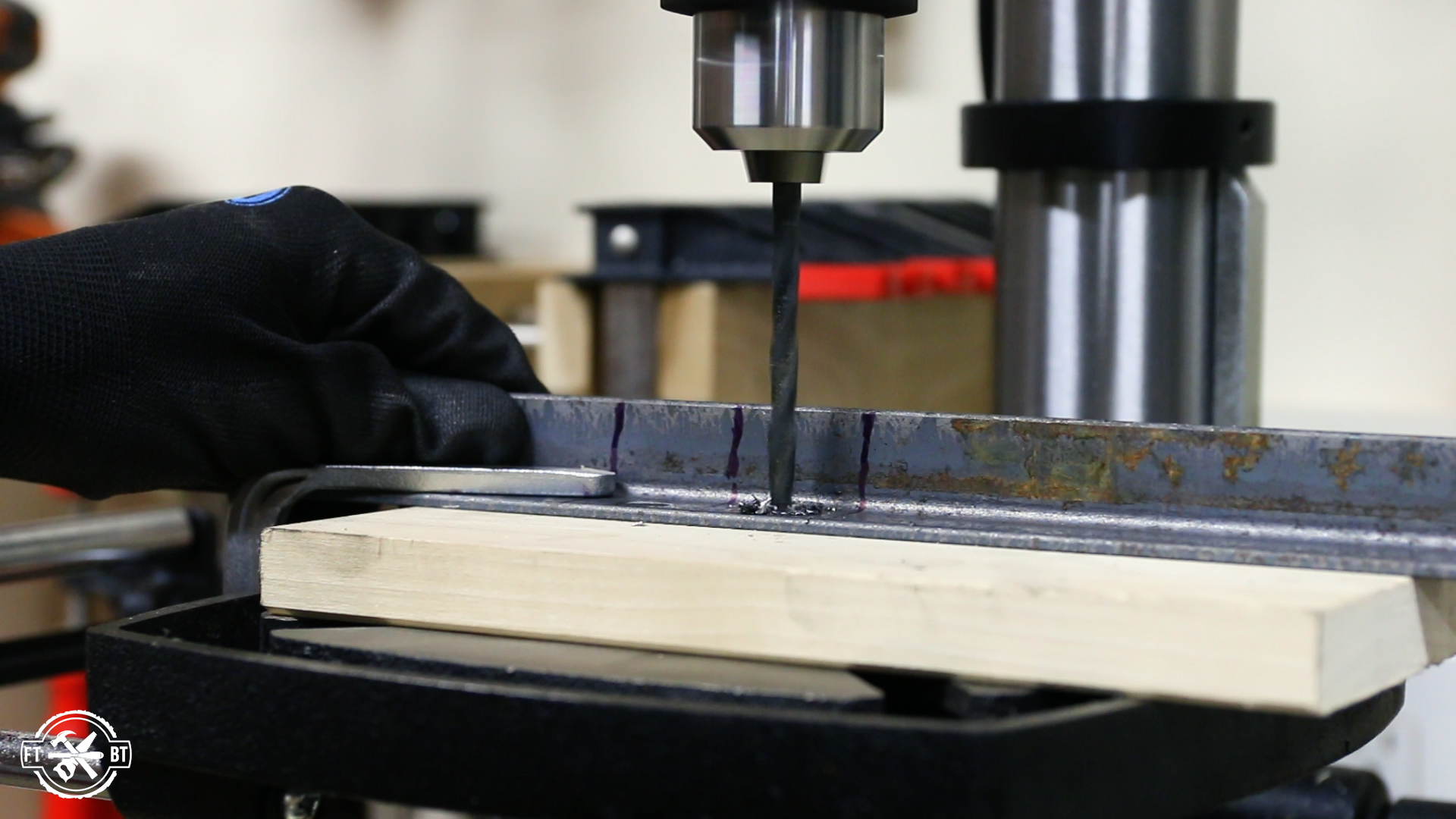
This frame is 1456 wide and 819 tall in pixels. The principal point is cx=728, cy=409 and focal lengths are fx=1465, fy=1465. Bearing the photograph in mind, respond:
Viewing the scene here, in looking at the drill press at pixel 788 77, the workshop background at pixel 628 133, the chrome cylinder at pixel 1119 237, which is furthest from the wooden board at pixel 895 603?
the workshop background at pixel 628 133

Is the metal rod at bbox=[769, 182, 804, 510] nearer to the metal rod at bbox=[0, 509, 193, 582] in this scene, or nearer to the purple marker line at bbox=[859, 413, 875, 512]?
the purple marker line at bbox=[859, 413, 875, 512]

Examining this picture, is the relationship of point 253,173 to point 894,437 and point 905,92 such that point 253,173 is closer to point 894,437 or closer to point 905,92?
point 905,92

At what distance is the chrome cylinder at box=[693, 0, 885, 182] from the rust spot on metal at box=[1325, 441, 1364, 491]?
0.22 metres

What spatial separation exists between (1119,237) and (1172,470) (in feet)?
1.10

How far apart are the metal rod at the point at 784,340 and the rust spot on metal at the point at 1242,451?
0.18m

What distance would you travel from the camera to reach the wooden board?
17.9 inches

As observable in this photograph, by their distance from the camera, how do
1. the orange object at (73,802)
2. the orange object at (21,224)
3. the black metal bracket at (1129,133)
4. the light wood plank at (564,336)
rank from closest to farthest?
the black metal bracket at (1129,133)
the orange object at (73,802)
the light wood plank at (564,336)
the orange object at (21,224)

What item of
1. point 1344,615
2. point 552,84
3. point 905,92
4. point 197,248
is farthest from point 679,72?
point 1344,615

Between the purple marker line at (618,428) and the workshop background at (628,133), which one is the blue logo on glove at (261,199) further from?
the workshop background at (628,133)

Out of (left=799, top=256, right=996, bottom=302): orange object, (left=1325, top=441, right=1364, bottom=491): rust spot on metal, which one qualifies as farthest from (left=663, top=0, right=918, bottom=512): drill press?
(left=799, top=256, right=996, bottom=302): orange object

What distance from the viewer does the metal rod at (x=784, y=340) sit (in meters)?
0.62

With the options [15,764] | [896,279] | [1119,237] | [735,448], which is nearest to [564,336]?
[896,279]

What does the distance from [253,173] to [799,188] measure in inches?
81.3

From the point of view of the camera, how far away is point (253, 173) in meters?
2.49
